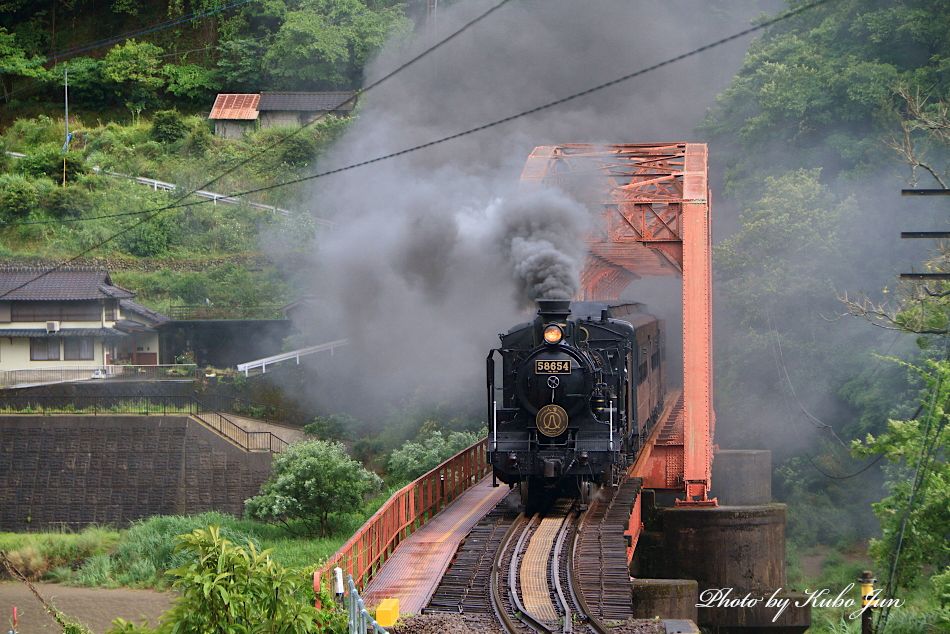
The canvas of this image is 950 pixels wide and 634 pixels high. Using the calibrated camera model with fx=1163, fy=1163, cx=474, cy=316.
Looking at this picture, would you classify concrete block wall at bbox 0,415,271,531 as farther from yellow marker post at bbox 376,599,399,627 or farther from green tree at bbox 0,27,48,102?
green tree at bbox 0,27,48,102

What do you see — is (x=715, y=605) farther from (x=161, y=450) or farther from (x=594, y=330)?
(x=161, y=450)

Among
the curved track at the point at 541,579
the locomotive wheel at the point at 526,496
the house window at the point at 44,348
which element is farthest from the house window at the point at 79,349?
the curved track at the point at 541,579

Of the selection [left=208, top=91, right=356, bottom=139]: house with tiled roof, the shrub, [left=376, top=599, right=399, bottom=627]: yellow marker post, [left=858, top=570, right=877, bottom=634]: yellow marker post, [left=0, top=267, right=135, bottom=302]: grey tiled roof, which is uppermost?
[left=208, top=91, right=356, bottom=139]: house with tiled roof

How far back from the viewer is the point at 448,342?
119 ft

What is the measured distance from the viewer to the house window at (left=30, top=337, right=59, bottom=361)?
3653 centimetres

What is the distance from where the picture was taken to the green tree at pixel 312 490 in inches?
1033

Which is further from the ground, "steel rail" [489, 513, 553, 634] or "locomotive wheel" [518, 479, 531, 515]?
"locomotive wheel" [518, 479, 531, 515]

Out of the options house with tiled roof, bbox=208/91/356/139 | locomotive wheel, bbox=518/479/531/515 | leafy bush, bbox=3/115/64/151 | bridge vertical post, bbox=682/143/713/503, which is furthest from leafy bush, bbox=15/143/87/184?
locomotive wheel, bbox=518/479/531/515

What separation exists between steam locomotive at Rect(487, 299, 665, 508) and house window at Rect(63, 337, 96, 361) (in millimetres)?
23315

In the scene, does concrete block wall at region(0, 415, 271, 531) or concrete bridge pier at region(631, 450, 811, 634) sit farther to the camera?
concrete block wall at region(0, 415, 271, 531)

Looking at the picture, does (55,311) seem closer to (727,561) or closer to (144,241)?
(144,241)

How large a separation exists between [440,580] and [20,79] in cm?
5103

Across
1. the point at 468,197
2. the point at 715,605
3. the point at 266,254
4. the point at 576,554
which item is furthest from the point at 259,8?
the point at 576,554

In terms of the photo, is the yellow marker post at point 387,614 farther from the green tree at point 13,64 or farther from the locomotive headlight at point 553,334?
the green tree at point 13,64
